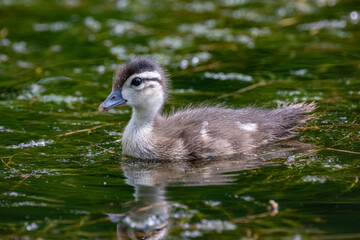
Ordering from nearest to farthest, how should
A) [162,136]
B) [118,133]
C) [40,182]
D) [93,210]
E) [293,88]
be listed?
[93,210], [40,182], [162,136], [118,133], [293,88]

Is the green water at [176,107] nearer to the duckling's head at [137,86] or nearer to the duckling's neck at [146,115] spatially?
the duckling's neck at [146,115]

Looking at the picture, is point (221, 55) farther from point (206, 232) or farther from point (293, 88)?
point (206, 232)

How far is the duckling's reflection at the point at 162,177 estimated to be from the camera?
5.45 metres

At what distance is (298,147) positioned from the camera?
757 centimetres

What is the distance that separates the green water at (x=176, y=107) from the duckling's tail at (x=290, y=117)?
157mm

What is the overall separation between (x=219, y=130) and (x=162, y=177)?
1.07 m

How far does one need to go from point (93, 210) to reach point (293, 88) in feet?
15.4

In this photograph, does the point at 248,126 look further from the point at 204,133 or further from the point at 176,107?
the point at 176,107

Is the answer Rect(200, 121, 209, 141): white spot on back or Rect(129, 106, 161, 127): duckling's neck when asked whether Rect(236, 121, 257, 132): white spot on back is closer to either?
Rect(200, 121, 209, 141): white spot on back

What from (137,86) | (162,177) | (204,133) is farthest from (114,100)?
(162,177)

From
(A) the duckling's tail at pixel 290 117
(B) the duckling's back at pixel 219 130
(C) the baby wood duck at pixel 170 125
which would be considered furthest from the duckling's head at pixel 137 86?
(A) the duckling's tail at pixel 290 117

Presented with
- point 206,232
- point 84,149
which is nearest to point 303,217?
point 206,232

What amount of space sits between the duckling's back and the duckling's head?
26 centimetres

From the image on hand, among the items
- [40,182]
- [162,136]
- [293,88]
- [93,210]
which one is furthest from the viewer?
[293,88]
